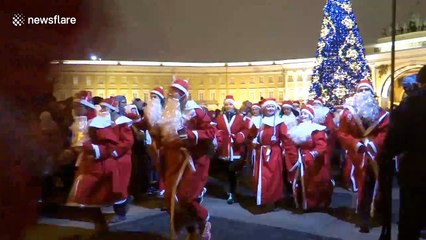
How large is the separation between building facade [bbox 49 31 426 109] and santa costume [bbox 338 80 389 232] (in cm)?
4533

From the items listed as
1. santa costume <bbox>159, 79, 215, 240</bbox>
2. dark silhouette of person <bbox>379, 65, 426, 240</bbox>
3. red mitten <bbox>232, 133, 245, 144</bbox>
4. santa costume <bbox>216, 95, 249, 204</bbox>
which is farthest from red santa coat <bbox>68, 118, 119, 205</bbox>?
dark silhouette of person <bbox>379, 65, 426, 240</bbox>

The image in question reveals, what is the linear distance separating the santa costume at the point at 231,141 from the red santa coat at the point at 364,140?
3.08 m

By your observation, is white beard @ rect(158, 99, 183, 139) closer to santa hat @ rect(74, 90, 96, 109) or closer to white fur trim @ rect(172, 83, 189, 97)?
white fur trim @ rect(172, 83, 189, 97)

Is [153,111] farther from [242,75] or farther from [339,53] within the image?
[242,75]

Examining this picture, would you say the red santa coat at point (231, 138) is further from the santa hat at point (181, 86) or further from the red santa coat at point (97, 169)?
the santa hat at point (181, 86)

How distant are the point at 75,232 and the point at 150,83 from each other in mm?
66313

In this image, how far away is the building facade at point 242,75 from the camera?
→ 195 feet

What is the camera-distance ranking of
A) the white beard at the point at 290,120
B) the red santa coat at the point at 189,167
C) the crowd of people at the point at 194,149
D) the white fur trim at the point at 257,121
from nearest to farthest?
the red santa coat at the point at 189,167 < the crowd of people at the point at 194,149 < the white beard at the point at 290,120 < the white fur trim at the point at 257,121

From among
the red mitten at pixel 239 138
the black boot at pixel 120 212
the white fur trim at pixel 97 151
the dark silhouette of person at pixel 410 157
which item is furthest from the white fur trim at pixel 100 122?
the dark silhouette of person at pixel 410 157

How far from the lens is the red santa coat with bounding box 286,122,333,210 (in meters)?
9.80

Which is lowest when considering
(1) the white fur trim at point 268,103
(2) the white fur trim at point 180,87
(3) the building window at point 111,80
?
(1) the white fur trim at point 268,103

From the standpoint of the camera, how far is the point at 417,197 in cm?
486

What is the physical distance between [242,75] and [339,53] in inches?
2913

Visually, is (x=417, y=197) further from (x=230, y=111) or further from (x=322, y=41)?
(x=322, y=41)
